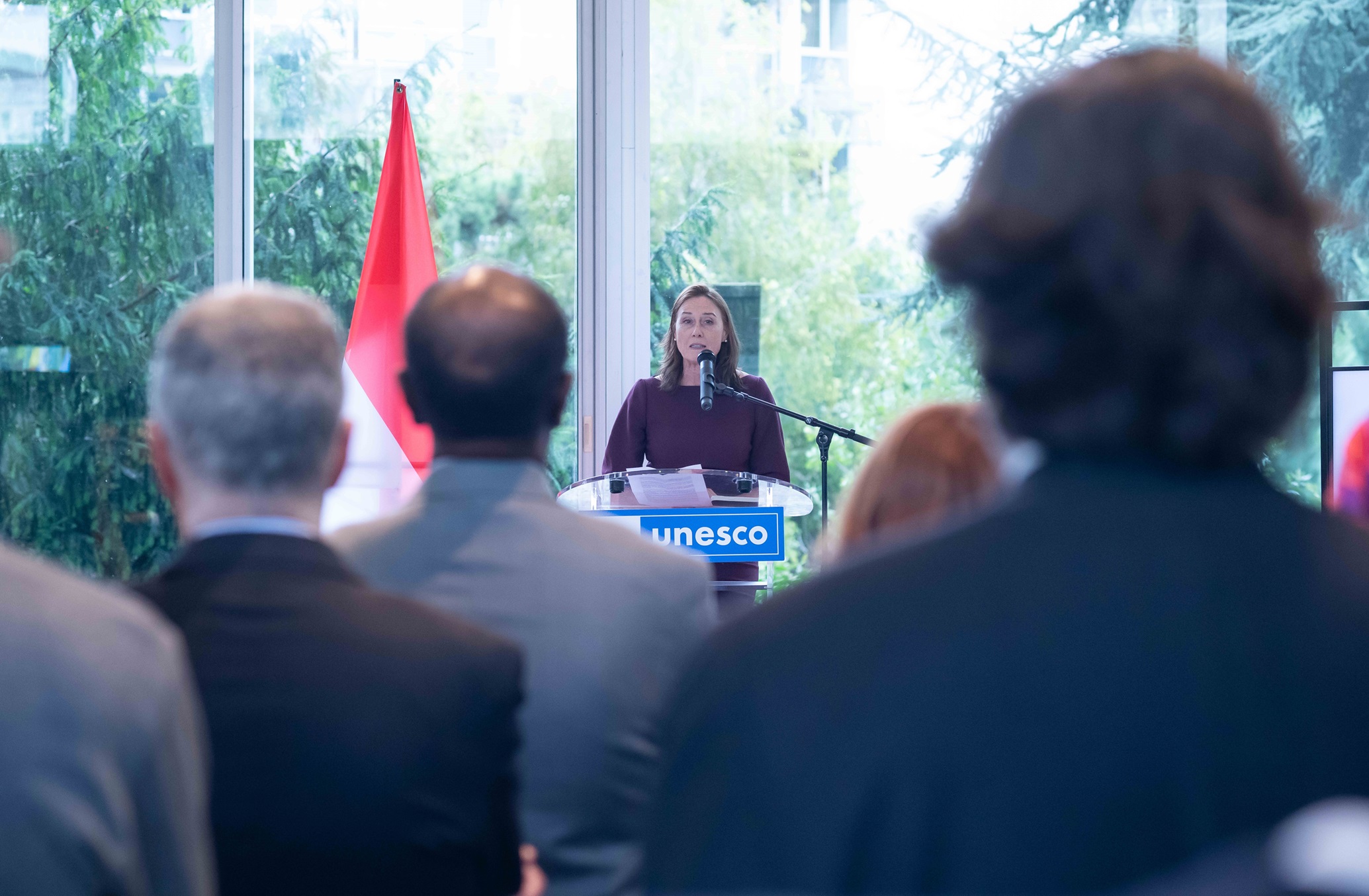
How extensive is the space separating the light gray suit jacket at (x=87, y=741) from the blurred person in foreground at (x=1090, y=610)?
51 centimetres

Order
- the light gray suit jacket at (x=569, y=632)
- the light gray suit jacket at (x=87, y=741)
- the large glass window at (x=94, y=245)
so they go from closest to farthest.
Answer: the light gray suit jacket at (x=87, y=741), the light gray suit jacket at (x=569, y=632), the large glass window at (x=94, y=245)

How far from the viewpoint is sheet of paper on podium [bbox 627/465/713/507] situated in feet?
11.9

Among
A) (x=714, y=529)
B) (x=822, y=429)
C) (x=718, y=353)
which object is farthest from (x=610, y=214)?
(x=714, y=529)

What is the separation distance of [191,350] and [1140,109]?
3.00 feet

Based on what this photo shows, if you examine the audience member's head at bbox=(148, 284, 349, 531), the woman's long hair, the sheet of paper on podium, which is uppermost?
the woman's long hair

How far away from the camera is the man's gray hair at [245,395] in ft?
3.89

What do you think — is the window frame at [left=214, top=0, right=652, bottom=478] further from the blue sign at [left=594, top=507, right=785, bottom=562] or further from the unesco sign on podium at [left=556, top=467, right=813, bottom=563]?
the blue sign at [left=594, top=507, right=785, bottom=562]

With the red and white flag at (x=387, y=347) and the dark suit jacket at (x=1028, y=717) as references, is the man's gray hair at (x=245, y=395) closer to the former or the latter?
the dark suit jacket at (x=1028, y=717)

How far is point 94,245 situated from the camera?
4656 millimetres

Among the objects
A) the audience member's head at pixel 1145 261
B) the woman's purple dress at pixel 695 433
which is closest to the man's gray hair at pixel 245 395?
the audience member's head at pixel 1145 261

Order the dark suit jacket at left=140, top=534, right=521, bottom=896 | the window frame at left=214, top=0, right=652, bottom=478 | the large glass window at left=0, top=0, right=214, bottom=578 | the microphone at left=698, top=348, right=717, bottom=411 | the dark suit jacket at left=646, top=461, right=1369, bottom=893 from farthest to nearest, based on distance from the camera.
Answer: the window frame at left=214, top=0, right=652, bottom=478, the large glass window at left=0, top=0, right=214, bottom=578, the microphone at left=698, top=348, right=717, bottom=411, the dark suit jacket at left=140, top=534, right=521, bottom=896, the dark suit jacket at left=646, top=461, right=1369, bottom=893

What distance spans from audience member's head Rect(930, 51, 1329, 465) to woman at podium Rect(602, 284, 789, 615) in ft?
12.4

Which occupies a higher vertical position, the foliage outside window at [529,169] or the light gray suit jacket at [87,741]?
the foliage outside window at [529,169]

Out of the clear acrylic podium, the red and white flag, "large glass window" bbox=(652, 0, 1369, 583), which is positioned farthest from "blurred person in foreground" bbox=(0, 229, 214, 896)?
"large glass window" bbox=(652, 0, 1369, 583)
